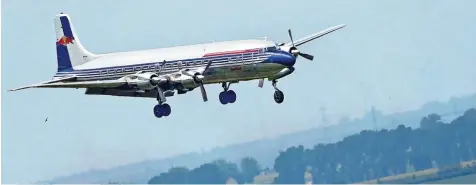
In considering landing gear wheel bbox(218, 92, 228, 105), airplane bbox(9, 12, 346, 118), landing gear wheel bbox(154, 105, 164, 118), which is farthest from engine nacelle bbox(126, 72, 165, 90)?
landing gear wheel bbox(218, 92, 228, 105)

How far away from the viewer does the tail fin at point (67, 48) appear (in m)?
133

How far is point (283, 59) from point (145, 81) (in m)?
8.20

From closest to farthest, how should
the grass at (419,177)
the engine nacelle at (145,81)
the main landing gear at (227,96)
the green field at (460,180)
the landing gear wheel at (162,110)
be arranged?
1. the engine nacelle at (145,81)
2. the landing gear wheel at (162,110)
3. the main landing gear at (227,96)
4. the green field at (460,180)
5. the grass at (419,177)

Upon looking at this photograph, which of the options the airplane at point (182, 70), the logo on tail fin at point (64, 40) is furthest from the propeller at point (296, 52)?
the logo on tail fin at point (64, 40)

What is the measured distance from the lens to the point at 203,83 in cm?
12438

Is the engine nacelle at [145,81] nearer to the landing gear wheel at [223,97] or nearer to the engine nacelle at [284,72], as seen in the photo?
the landing gear wheel at [223,97]

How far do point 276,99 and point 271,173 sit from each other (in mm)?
7741

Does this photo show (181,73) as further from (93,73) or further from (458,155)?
(458,155)

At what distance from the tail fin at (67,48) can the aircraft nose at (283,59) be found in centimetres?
1392

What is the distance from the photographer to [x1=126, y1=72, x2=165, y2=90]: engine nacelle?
12450 centimetres

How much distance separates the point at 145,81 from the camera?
4904 inches

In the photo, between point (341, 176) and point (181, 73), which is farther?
point (341, 176)

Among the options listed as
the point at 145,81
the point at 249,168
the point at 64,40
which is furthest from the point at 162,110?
the point at 64,40

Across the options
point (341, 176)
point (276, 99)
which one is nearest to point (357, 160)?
point (341, 176)
